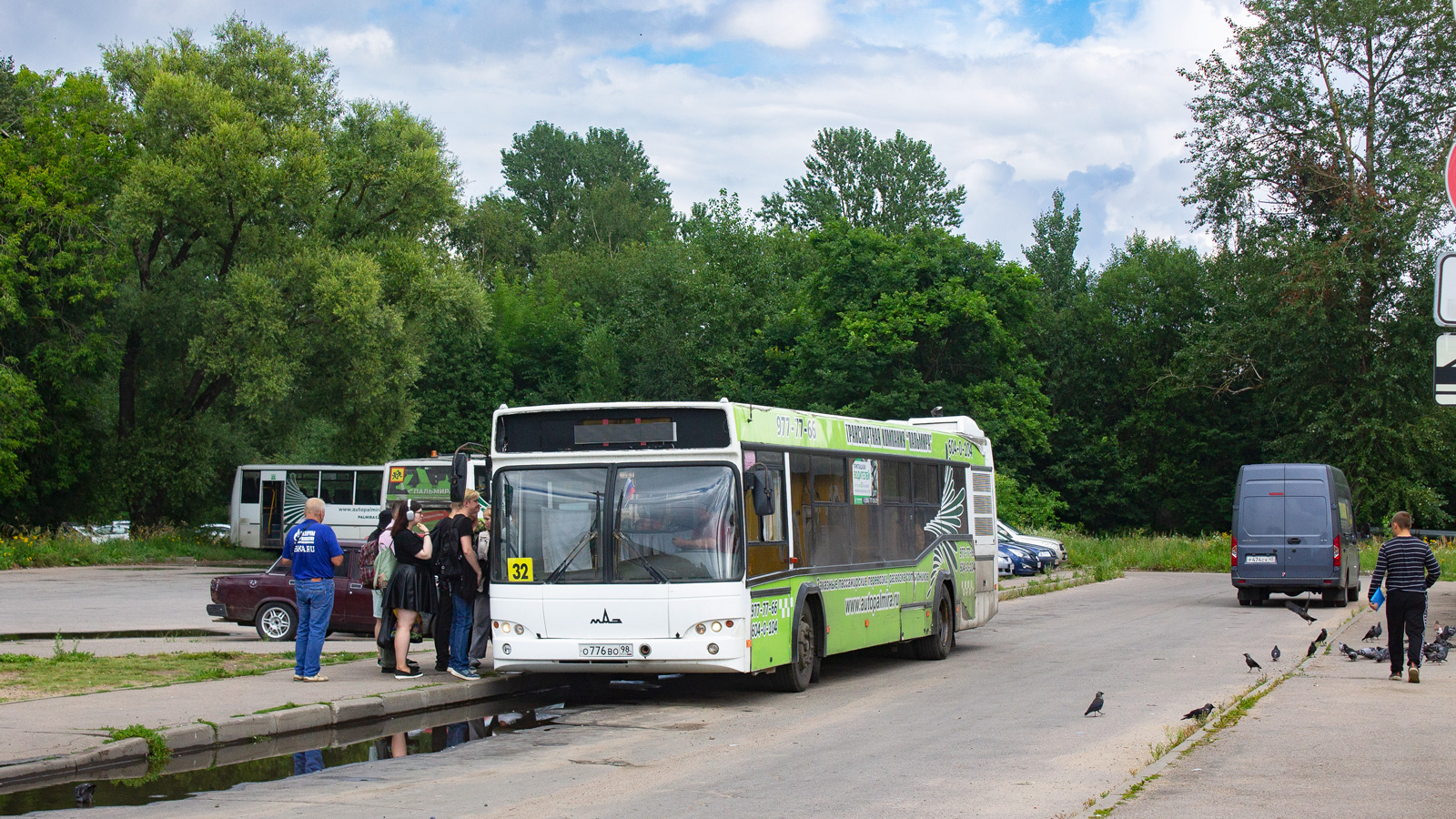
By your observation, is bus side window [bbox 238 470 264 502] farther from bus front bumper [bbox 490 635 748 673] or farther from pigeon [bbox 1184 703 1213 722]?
pigeon [bbox 1184 703 1213 722]

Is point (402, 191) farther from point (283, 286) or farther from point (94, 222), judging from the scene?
point (94, 222)

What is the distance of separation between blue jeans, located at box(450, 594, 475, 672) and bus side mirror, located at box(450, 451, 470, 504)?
42.0 inches

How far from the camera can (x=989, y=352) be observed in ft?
175

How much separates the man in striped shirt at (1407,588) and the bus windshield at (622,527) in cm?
665

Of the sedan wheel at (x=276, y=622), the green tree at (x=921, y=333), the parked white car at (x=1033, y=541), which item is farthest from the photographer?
the green tree at (x=921, y=333)

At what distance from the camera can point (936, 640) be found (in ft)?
55.0

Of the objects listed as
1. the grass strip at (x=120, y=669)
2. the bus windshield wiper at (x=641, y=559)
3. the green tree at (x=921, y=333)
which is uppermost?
the green tree at (x=921, y=333)

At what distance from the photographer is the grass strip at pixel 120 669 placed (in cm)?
1205

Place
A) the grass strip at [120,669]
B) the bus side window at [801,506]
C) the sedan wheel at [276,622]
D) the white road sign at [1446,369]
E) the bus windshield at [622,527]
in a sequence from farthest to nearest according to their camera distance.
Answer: the sedan wheel at [276,622], the bus side window at [801,506], the grass strip at [120,669], the bus windshield at [622,527], the white road sign at [1446,369]

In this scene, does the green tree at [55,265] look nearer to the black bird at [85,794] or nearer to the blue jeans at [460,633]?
the blue jeans at [460,633]

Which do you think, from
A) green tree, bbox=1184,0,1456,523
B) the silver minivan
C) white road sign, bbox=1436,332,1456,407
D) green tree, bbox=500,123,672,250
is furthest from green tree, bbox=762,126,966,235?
white road sign, bbox=1436,332,1456,407

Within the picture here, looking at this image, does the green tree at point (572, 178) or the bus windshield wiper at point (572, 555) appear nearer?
the bus windshield wiper at point (572, 555)

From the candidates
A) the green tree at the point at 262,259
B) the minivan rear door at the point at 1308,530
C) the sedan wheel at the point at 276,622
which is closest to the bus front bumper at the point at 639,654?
the sedan wheel at the point at 276,622

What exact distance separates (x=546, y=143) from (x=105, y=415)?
157 ft
